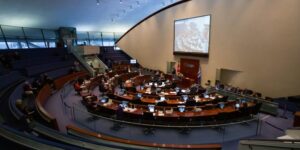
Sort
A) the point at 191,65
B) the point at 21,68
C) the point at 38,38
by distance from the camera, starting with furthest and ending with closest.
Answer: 1. the point at 38,38
2. the point at 191,65
3. the point at 21,68

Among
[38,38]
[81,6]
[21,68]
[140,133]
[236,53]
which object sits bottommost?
[140,133]

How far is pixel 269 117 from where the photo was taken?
953 cm

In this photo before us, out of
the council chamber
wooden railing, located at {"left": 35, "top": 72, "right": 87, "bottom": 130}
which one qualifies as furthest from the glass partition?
wooden railing, located at {"left": 35, "top": 72, "right": 87, "bottom": 130}

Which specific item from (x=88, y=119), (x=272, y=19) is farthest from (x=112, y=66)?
(x=272, y=19)

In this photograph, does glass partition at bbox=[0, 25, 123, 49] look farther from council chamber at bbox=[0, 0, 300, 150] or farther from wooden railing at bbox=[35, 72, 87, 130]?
wooden railing at bbox=[35, 72, 87, 130]

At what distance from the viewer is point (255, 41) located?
1209 cm

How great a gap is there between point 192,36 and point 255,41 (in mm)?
5927

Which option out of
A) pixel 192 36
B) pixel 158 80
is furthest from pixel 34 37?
pixel 192 36

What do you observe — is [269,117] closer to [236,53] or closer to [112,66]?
[236,53]

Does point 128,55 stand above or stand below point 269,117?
above

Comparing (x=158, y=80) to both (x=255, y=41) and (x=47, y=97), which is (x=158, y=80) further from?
(x=47, y=97)

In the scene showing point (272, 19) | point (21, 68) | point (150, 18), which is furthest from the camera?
point (150, 18)

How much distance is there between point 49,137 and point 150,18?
20418mm

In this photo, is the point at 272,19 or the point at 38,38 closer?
the point at 272,19
